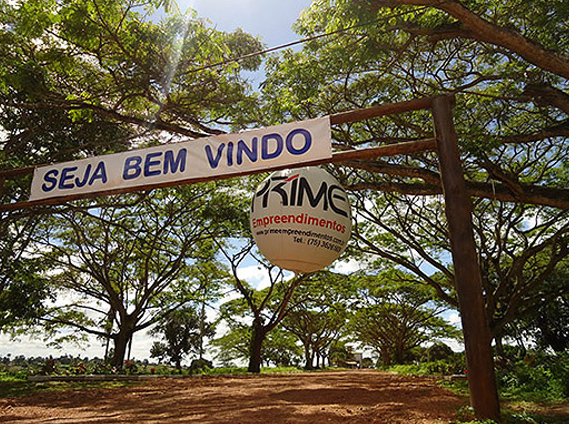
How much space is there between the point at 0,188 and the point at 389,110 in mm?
6032

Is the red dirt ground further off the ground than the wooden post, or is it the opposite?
the wooden post

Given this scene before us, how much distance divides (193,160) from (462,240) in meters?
3.42

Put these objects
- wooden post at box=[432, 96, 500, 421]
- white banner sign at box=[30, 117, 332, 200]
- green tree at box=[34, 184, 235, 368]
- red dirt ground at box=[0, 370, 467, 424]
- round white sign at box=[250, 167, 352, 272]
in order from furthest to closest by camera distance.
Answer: green tree at box=[34, 184, 235, 368]
red dirt ground at box=[0, 370, 467, 424]
white banner sign at box=[30, 117, 332, 200]
round white sign at box=[250, 167, 352, 272]
wooden post at box=[432, 96, 500, 421]

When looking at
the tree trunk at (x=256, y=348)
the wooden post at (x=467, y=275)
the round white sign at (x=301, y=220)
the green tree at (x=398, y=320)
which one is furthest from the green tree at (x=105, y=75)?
the green tree at (x=398, y=320)

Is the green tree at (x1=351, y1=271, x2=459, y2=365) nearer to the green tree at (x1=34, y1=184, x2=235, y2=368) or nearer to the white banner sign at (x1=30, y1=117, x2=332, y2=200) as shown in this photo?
the green tree at (x1=34, y1=184, x2=235, y2=368)

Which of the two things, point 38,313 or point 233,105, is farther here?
point 38,313

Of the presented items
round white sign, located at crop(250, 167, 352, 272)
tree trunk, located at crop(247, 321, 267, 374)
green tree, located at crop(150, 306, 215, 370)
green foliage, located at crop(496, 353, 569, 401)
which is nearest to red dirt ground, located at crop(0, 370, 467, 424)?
round white sign, located at crop(250, 167, 352, 272)

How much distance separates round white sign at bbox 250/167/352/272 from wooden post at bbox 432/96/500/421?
1.17m

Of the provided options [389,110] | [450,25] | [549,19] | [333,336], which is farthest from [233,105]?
[333,336]

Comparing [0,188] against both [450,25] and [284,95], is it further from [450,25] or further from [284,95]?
[450,25]

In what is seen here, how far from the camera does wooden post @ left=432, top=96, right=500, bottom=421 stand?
3822mm

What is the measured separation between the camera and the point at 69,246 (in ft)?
62.8

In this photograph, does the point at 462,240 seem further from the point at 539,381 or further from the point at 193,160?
the point at 539,381

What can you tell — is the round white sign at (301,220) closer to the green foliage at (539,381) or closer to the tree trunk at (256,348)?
the green foliage at (539,381)
